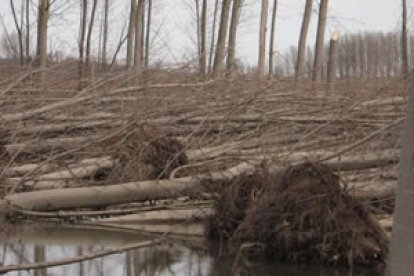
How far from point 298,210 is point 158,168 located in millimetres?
2319

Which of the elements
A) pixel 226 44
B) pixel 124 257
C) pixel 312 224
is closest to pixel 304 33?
pixel 226 44

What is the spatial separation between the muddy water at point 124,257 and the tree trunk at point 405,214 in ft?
8.82

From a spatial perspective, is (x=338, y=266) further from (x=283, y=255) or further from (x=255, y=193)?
(x=255, y=193)

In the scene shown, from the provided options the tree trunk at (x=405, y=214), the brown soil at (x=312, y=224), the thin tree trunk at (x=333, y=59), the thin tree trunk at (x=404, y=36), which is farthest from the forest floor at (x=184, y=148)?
the thin tree trunk at (x=404, y=36)

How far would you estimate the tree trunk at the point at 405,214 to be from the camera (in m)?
2.17

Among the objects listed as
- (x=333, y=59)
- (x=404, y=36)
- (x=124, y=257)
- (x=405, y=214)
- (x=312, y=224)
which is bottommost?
(x=124, y=257)

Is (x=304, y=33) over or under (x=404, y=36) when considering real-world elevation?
over

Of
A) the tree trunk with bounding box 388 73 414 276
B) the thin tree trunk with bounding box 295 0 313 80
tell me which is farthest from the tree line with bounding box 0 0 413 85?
the tree trunk with bounding box 388 73 414 276

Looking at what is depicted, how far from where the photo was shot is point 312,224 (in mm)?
5180

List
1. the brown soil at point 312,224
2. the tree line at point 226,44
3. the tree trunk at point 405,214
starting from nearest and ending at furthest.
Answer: the tree trunk at point 405,214 → the brown soil at point 312,224 → the tree line at point 226,44

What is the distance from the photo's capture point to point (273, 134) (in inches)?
309

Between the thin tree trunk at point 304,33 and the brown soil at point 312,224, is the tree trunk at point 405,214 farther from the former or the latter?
the thin tree trunk at point 304,33

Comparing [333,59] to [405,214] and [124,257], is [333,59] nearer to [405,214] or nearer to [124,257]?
[124,257]

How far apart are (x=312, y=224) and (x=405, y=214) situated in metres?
3.01
